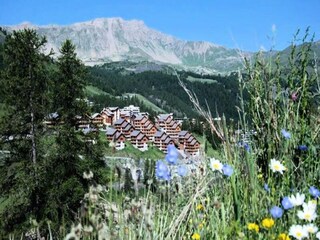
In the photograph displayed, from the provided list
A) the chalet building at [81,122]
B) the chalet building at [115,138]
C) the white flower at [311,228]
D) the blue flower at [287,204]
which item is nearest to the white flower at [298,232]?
the white flower at [311,228]

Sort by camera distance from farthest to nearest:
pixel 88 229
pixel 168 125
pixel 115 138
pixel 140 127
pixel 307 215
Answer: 1. pixel 140 127
2. pixel 168 125
3. pixel 115 138
4. pixel 307 215
5. pixel 88 229

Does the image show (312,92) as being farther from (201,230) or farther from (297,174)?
(201,230)

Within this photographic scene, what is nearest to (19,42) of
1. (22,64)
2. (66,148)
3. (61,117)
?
(22,64)

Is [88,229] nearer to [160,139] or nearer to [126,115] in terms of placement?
[160,139]

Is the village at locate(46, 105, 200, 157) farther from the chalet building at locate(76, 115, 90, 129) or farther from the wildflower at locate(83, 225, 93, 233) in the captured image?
the wildflower at locate(83, 225, 93, 233)

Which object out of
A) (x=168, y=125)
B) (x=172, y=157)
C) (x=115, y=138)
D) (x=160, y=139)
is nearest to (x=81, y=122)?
(x=172, y=157)

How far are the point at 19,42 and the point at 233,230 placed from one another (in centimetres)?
2163

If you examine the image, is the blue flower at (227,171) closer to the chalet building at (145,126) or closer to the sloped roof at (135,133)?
the sloped roof at (135,133)

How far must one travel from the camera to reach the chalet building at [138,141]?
140750 mm

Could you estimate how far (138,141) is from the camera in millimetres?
142375

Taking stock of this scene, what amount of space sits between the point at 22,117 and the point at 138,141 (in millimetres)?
120549

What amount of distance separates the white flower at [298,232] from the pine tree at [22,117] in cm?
1964

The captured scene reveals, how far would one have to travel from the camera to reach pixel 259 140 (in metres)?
3.92

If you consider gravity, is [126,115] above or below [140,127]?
A: above
